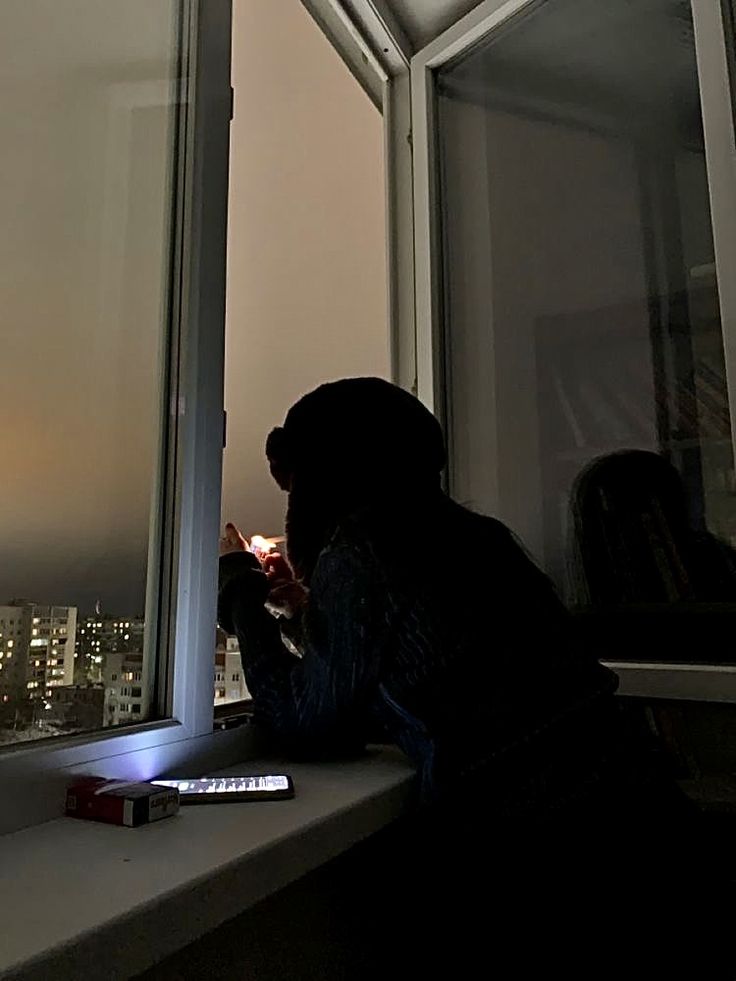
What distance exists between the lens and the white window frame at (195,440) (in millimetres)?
932

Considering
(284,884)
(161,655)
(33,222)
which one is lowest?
(284,884)

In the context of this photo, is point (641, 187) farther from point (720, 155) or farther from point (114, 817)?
point (114, 817)

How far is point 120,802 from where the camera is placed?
732mm

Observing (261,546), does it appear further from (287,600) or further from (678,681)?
(678,681)

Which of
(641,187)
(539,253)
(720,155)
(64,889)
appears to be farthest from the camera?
(539,253)

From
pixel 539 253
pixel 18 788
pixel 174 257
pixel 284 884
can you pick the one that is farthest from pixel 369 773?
pixel 539 253

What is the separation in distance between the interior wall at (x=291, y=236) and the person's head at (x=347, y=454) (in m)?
0.11

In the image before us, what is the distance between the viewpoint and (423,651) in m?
0.93

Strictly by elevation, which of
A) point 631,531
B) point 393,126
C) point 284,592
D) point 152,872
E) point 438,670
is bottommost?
point 152,872

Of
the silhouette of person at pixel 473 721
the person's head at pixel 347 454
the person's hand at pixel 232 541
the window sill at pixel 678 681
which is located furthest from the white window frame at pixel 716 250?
the person's hand at pixel 232 541

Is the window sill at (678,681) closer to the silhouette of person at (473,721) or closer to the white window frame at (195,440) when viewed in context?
the silhouette of person at (473,721)

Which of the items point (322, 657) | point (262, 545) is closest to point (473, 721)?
point (322, 657)

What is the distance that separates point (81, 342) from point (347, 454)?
362 millimetres

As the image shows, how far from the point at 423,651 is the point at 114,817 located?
1.23ft
